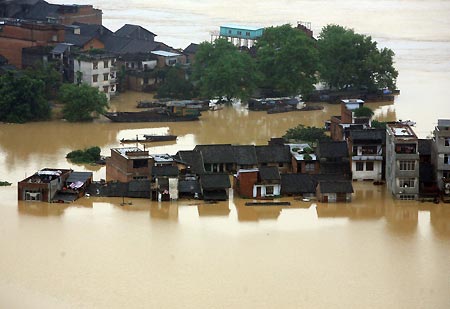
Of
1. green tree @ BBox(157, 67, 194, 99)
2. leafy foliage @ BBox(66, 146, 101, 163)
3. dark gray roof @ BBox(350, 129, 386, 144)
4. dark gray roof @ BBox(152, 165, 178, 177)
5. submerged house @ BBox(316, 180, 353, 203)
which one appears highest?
green tree @ BBox(157, 67, 194, 99)

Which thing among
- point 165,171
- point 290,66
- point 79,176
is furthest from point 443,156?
point 290,66

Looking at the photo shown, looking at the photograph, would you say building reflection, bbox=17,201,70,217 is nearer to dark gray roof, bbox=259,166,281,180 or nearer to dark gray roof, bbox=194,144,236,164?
→ dark gray roof, bbox=194,144,236,164

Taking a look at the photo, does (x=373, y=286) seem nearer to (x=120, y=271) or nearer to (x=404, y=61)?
(x=120, y=271)

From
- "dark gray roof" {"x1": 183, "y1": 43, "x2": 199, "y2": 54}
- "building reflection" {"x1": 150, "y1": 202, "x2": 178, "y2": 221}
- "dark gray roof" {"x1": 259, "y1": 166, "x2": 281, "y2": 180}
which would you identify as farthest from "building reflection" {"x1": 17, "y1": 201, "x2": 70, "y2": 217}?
"dark gray roof" {"x1": 183, "y1": 43, "x2": 199, "y2": 54}

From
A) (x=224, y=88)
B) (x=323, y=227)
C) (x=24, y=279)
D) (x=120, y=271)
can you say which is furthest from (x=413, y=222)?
(x=224, y=88)

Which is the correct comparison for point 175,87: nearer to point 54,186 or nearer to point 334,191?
point 54,186

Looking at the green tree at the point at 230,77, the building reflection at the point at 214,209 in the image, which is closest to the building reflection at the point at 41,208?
the building reflection at the point at 214,209
